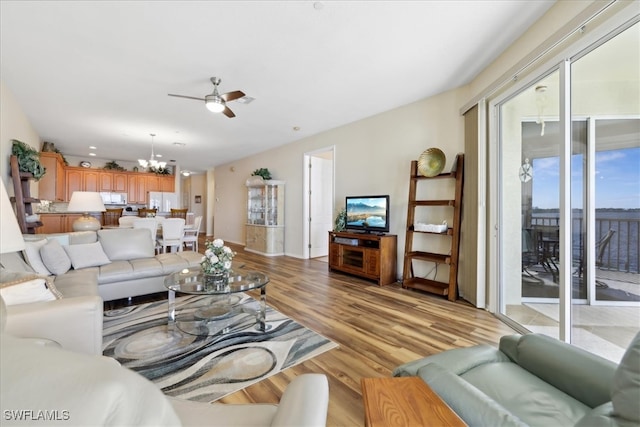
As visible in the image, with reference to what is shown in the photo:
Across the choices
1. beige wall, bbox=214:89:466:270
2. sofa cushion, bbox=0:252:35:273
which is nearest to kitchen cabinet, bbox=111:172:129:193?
beige wall, bbox=214:89:466:270

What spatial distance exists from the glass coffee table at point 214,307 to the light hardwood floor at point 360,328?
402 mm

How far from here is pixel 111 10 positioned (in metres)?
2.17

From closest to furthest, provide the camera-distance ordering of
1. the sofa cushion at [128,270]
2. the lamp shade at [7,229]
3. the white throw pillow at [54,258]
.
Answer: the lamp shade at [7,229], the white throw pillow at [54,258], the sofa cushion at [128,270]

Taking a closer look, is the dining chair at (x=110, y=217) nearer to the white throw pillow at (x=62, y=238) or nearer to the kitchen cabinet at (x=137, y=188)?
the kitchen cabinet at (x=137, y=188)

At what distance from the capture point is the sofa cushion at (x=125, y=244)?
3555 millimetres

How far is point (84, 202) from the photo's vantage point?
422cm

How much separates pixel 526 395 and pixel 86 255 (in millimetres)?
4210

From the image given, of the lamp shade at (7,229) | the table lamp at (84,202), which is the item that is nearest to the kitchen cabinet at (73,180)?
the table lamp at (84,202)

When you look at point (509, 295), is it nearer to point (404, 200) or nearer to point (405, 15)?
point (404, 200)

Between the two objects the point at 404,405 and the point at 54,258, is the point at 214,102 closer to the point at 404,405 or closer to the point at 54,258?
the point at 54,258

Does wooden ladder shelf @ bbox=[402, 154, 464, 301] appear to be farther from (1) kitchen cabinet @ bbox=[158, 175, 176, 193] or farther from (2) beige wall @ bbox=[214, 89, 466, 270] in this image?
(1) kitchen cabinet @ bbox=[158, 175, 176, 193]

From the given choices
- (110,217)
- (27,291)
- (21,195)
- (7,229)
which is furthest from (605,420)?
(110,217)

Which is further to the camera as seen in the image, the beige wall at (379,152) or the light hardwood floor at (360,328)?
the beige wall at (379,152)

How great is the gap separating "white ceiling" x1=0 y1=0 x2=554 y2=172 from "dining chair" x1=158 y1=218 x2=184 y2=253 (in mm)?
1982
